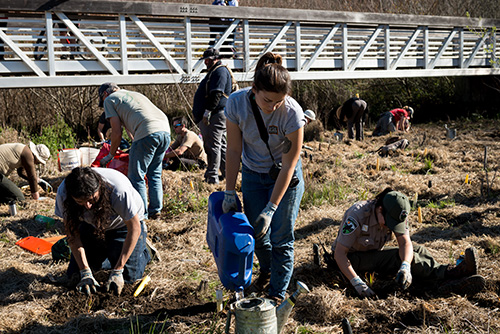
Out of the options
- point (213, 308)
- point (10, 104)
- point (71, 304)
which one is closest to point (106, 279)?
point (71, 304)

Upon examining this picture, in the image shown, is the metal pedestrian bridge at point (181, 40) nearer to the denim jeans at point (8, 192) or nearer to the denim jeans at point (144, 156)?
the denim jeans at point (8, 192)

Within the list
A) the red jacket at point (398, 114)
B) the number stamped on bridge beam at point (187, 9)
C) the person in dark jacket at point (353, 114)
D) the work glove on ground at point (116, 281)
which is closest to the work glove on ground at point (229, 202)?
the work glove on ground at point (116, 281)

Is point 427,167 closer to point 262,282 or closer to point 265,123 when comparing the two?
point 262,282

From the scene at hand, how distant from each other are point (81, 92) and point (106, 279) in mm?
7906

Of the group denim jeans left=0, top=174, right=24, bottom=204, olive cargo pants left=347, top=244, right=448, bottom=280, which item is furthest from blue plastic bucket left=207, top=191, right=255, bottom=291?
denim jeans left=0, top=174, right=24, bottom=204

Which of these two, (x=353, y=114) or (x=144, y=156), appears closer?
(x=144, y=156)

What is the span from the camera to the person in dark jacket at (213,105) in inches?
256

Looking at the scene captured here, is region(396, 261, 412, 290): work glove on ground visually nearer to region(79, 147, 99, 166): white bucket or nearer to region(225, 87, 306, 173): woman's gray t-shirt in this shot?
region(225, 87, 306, 173): woman's gray t-shirt

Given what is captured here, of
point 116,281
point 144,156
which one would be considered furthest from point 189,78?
point 116,281

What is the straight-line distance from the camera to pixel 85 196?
308cm

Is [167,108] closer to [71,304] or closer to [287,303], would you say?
[71,304]

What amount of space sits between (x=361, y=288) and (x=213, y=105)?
3.71 metres

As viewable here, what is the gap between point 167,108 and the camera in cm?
1188

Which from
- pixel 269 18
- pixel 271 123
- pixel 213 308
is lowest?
pixel 213 308
